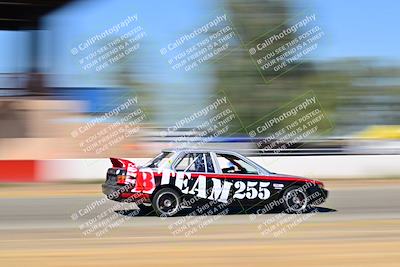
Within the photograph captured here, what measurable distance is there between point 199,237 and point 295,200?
3.06 metres

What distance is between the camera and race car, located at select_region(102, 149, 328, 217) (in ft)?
35.9

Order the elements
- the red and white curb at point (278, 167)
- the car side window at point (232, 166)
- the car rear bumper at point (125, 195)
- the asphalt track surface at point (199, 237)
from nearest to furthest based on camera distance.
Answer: the asphalt track surface at point (199, 237) < the car rear bumper at point (125, 195) < the car side window at point (232, 166) < the red and white curb at point (278, 167)

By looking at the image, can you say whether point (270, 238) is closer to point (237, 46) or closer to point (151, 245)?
point (151, 245)

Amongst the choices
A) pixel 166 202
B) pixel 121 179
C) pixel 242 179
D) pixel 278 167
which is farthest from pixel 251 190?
pixel 278 167

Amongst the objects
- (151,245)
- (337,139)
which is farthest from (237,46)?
(151,245)

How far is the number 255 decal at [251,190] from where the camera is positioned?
36.8 feet

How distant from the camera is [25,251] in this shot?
310 inches

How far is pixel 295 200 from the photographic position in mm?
11516

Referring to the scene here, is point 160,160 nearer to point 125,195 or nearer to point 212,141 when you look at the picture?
Result: point 125,195

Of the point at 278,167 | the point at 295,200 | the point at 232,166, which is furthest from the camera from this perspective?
the point at 278,167

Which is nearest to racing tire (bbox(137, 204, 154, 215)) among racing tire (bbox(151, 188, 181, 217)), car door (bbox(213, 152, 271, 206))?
racing tire (bbox(151, 188, 181, 217))

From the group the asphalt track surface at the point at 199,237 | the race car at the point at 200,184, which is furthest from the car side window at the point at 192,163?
the asphalt track surface at the point at 199,237

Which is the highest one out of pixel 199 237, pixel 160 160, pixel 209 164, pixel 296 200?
pixel 160 160

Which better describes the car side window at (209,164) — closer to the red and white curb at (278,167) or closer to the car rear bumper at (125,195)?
the car rear bumper at (125,195)
